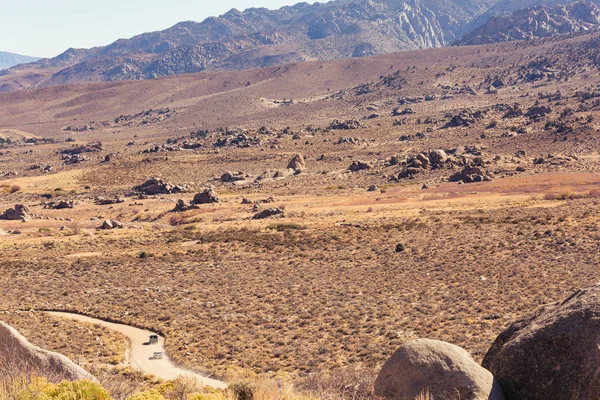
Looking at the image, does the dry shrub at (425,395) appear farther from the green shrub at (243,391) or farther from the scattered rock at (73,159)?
the scattered rock at (73,159)

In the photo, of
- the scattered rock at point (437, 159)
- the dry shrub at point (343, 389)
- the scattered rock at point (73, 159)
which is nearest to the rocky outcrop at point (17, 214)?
the scattered rock at point (73, 159)

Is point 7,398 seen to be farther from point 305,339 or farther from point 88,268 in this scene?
point 88,268

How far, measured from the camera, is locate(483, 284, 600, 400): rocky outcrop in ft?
24.4

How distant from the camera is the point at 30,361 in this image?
10.5 meters

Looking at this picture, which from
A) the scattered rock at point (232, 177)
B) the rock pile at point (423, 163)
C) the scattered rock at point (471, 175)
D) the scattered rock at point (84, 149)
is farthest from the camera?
the scattered rock at point (84, 149)

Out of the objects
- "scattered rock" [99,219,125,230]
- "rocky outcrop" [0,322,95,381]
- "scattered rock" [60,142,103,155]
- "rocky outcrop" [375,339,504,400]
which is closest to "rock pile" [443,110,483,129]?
"scattered rock" [99,219,125,230]

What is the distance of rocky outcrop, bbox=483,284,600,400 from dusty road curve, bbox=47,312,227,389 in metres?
7.86

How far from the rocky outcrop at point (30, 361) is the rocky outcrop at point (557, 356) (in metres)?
7.43

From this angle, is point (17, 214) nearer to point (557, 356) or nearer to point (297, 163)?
point (297, 163)

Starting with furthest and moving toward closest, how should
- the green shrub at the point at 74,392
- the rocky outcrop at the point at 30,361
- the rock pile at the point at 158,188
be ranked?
the rock pile at the point at 158,188 → the rocky outcrop at the point at 30,361 → the green shrub at the point at 74,392

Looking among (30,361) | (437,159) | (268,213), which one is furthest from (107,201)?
(30,361)

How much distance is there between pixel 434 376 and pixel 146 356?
1227cm

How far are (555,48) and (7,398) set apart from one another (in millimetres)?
183982

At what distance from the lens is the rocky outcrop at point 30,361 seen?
1008 centimetres
